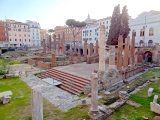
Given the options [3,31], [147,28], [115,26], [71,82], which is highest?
Result: [3,31]

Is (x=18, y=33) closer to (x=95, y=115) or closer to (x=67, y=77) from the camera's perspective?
(x=67, y=77)

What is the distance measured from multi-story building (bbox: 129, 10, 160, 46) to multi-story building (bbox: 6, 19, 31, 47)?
48182 millimetres

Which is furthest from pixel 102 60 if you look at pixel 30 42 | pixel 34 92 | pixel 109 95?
pixel 30 42

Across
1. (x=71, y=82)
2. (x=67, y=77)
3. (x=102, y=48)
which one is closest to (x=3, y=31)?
(x=67, y=77)

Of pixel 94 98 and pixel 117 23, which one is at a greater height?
pixel 117 23

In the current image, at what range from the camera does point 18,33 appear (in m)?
56.4

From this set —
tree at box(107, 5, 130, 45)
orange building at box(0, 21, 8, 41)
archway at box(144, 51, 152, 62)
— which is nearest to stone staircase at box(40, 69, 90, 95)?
tree at box(107, 5, 130, 45)

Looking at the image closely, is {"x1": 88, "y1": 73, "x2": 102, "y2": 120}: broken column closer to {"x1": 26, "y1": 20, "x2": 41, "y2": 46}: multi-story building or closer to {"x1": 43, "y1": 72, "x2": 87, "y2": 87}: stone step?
{"x1": 43, "y1": 72, "x2": 87, "y2": 87}: stone step

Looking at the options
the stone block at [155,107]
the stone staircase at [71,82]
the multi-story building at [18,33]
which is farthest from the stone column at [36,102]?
the multi-story building at [18,33]

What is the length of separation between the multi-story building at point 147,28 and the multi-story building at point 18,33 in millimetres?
48182

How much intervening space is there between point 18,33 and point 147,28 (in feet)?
173

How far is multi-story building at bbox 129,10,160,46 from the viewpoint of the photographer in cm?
2894

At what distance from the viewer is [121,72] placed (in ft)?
43.2

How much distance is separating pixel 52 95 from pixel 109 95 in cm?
464
